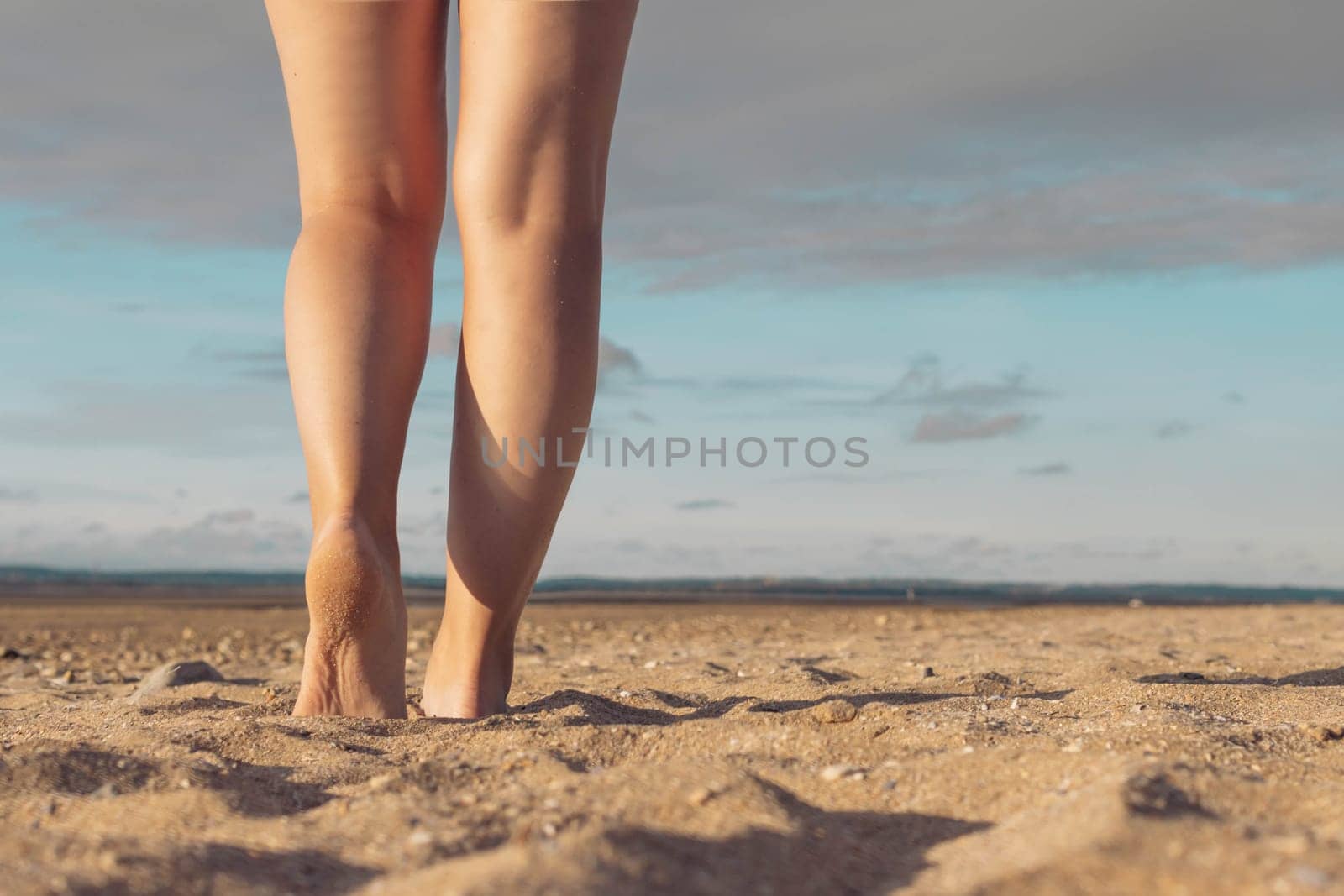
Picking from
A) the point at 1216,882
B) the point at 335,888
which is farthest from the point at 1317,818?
the point at 335,888

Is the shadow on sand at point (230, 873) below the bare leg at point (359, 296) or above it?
below

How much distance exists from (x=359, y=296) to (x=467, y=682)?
28.3 inches

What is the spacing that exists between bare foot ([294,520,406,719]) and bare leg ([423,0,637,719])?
0.17 metres

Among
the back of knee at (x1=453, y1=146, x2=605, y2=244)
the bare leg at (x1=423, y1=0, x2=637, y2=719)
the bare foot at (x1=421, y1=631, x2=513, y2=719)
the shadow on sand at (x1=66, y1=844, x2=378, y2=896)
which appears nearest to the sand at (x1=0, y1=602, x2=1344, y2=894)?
the shadow on sand at (x1=66, y1=844, x2=378, y2=896)

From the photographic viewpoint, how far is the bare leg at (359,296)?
1.99m

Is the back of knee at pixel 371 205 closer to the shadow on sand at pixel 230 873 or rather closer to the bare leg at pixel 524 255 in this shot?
the bare leg at pixel 524 255

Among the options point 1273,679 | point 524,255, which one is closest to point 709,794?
point 524,255

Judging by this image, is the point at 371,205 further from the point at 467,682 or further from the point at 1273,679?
the point at 1273,679

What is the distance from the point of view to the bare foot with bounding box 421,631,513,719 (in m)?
2.15

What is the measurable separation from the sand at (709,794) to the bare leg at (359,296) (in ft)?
0.57

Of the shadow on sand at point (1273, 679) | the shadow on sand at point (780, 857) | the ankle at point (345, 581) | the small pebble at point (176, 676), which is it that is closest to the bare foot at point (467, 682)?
the ankle at point (345, 581)

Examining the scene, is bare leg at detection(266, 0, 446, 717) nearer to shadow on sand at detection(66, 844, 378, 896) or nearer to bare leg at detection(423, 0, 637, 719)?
bare leg at detection(423, 0, 637, 719)

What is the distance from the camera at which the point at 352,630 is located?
1.98 meters

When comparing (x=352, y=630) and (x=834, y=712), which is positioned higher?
(x=352, y=630)
